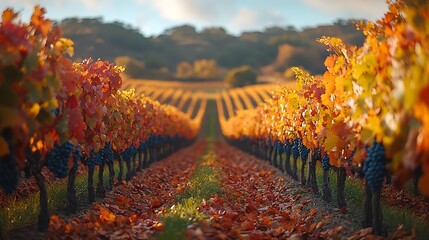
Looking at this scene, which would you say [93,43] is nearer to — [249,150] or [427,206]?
[249,150]

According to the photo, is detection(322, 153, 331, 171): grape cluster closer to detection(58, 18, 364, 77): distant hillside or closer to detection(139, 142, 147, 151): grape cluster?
detection(139, 142, 147, 151): grape cluster

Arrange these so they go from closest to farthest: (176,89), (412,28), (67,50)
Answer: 1. (412,28)
2. (67,50)
3. (176,89)

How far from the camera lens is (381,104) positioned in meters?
6.82

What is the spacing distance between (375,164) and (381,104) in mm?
867

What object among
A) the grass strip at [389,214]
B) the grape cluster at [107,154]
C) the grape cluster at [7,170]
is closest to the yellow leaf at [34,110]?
the grape cluster at [7,170]

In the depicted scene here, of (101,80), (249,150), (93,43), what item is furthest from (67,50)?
(93,43)

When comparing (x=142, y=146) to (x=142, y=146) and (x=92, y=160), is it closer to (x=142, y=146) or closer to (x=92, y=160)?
(x=142, y=146)

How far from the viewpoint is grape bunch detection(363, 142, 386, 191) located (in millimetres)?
6660

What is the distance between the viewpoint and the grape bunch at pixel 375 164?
666cm

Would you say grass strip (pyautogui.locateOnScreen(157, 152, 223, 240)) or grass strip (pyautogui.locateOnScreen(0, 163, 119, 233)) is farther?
grass strip (pyautogui.locateOnScreen(0, 163, 119, 233))

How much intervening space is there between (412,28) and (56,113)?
17.1 ft

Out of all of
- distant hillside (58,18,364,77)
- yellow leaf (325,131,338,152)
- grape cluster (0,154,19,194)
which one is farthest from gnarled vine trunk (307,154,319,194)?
distant hillside (58,18,364,77)

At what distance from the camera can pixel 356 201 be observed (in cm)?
1048

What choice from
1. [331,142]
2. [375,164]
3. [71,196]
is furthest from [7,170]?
[331,142]
